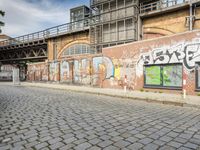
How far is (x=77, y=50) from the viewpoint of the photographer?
77.5 feet

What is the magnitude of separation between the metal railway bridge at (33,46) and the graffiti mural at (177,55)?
12.0 m

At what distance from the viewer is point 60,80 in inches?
880

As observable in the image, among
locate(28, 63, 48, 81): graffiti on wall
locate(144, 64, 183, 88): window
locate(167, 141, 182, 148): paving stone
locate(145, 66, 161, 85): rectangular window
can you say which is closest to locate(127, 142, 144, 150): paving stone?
locate(167, 141, 182, 148): paving stone

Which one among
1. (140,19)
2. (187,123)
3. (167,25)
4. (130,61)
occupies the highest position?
(140,19)

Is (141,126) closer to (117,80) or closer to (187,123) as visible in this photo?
(187,123)

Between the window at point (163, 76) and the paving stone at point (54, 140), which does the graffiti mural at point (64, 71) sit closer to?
the window at point (163, 76)

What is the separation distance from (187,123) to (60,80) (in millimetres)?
19292

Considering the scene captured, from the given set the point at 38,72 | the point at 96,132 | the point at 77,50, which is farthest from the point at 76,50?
the point at 96,132

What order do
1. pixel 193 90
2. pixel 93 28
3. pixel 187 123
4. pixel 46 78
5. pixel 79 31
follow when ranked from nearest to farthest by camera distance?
pixel 187 123
pixel 193 90
pixel 93 28
pixel 79 31
pixel 46 78

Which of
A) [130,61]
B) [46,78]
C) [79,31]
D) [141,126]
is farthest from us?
[46,78]

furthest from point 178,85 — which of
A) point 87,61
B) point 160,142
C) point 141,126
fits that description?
point 87,61

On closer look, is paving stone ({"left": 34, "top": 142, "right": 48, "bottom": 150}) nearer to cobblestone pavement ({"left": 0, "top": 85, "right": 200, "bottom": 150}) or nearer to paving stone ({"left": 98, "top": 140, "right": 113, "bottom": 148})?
cobblestone pavement ({"left": 0, "top": 85, "right": 200, "bottom": 150})

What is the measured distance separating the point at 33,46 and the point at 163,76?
1010 inches

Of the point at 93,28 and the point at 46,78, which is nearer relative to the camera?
the point at 93,28
